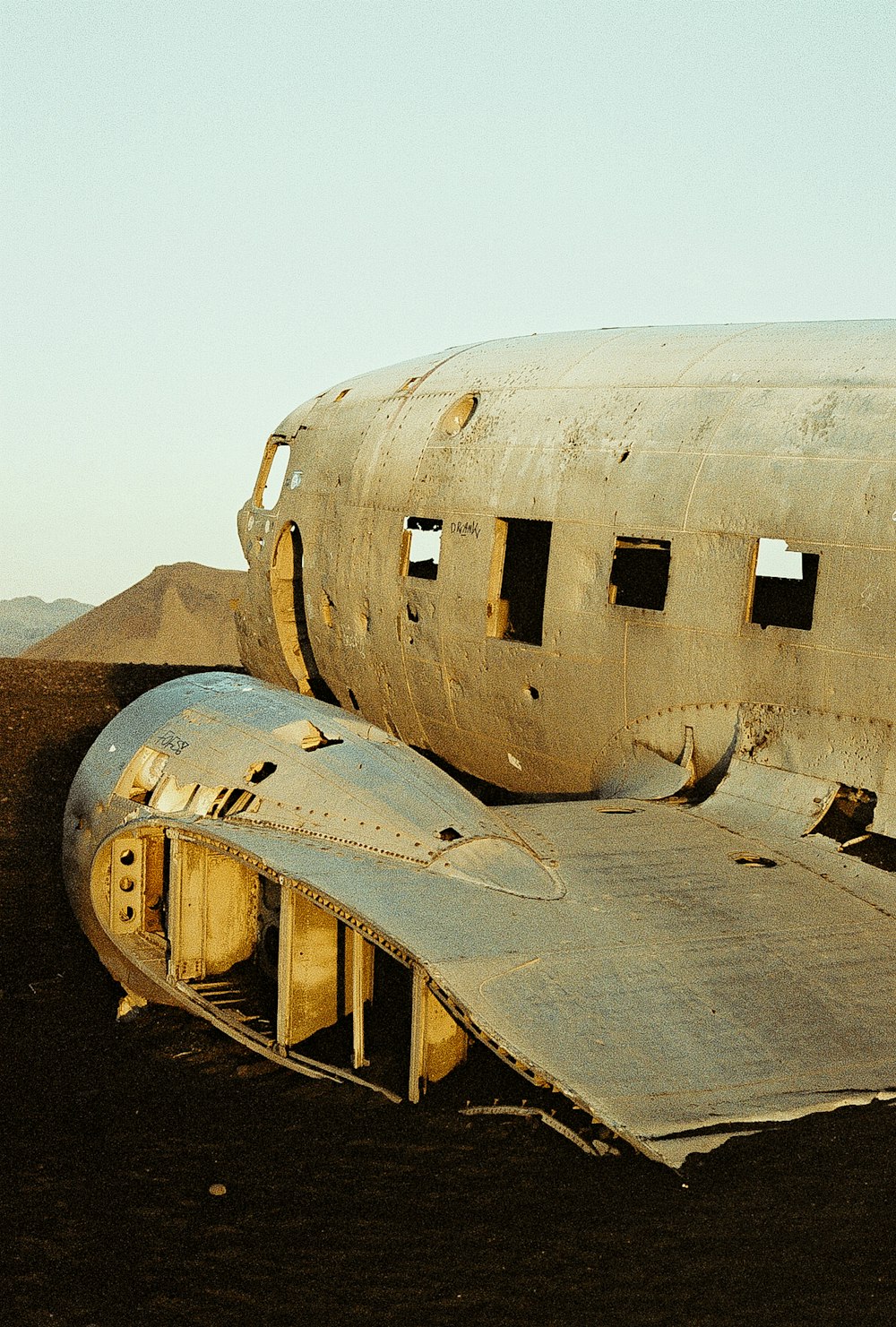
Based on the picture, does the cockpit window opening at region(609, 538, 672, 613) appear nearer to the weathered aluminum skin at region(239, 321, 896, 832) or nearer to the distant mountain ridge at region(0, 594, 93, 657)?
the weathered aluminum skin at region(239, 321, 896, 832)

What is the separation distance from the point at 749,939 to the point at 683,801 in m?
2.85

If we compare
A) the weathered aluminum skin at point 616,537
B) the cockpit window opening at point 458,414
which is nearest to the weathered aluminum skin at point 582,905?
the weathered aluminum skin at point 616,537

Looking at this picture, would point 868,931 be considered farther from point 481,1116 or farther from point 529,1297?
point 529,1297

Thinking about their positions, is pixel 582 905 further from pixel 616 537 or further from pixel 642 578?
pixel 642 578

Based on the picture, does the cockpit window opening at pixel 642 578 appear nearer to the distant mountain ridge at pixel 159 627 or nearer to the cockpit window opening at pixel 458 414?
the cockpit window opening at pixel 458 414

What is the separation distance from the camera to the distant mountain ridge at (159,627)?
195 ft

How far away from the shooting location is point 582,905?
318 inches

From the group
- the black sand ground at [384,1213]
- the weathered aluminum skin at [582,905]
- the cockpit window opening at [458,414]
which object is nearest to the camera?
the black sand ground at [384,1213]

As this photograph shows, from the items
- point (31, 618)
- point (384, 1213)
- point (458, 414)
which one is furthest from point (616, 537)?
point (31, 618)

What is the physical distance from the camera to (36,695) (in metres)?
24.5

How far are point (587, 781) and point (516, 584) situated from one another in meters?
2.36

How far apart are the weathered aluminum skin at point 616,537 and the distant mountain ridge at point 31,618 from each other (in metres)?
87.6

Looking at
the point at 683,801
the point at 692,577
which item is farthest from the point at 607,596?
the point at 683,801

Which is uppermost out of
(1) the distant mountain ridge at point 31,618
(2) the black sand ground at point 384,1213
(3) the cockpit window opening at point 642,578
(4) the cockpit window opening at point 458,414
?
(4) the cockpit window opening at point 458,414
